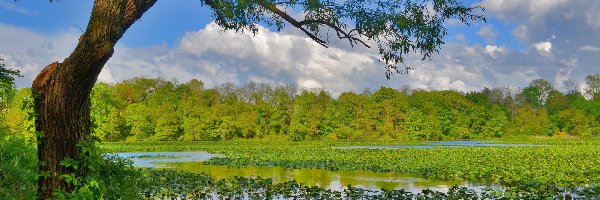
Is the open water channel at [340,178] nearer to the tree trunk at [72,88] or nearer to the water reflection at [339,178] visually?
the water reflection at [339,178]

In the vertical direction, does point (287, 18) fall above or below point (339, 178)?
above

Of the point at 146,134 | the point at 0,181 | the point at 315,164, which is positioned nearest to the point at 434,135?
the point at 146,134

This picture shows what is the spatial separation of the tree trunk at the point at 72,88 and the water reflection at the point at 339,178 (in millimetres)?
9547

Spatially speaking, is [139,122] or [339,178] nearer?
[339,178]

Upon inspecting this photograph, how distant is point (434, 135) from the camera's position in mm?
69000

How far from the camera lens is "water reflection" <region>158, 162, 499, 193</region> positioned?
16047mm

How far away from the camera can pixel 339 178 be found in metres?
18.5

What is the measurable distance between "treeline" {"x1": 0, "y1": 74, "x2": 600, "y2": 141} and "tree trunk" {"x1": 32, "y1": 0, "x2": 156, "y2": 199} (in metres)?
49.4

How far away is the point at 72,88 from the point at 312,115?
56.9 meters

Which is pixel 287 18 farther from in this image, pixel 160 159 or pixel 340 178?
pixel 160 159

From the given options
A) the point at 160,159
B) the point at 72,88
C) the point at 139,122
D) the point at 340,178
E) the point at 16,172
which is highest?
the point at 139,122

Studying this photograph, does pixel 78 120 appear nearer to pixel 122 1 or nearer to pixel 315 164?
pixel 122 1

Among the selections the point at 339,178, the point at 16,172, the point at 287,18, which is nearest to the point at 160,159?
the point at 339,178

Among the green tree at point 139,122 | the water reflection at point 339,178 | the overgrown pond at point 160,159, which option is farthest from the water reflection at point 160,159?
the green tree at point 139,122
